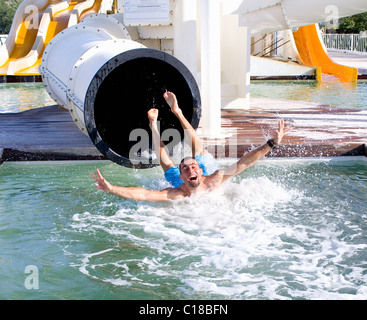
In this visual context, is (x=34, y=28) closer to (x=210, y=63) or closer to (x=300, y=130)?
(x=210, y=63)

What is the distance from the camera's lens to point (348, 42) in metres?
24.4

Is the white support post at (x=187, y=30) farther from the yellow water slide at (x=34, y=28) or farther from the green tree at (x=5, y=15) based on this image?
the green tree at (x=5, y=15)

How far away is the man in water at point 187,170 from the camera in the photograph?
4363 millimetres

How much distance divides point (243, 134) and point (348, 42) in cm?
1959

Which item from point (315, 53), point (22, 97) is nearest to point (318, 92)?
point (315, 53)

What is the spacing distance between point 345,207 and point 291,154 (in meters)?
1.65

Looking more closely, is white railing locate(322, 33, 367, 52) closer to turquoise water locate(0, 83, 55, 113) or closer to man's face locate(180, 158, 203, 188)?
turquoise water locate(0, 83, 55, 113)

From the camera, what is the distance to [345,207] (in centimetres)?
462

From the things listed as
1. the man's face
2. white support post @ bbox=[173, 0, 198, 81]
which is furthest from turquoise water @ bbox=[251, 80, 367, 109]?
the man's face

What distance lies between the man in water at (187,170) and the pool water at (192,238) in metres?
0.12

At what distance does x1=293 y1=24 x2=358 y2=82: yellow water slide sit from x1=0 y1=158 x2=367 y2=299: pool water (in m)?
10.1

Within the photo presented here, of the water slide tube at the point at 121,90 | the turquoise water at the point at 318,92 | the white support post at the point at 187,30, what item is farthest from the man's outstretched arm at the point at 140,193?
the turquoise water at the point at 318,92

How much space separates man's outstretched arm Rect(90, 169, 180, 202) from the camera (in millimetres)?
3787

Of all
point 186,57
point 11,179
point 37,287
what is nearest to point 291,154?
point 186,57
